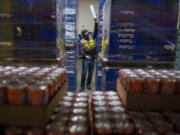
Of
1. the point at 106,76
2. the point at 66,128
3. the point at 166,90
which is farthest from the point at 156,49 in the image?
the point at 66,128

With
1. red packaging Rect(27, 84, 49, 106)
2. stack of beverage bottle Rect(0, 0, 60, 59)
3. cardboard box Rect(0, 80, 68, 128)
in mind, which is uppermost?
stack of beverage bottle Rect(0, 0, 60, 59)

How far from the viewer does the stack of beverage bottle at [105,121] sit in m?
1.42

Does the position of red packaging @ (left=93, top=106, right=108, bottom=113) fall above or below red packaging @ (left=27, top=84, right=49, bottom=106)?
Result: below

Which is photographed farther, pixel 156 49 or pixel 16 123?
pixel 156 49

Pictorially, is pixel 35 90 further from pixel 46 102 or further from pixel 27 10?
pixel 27 10

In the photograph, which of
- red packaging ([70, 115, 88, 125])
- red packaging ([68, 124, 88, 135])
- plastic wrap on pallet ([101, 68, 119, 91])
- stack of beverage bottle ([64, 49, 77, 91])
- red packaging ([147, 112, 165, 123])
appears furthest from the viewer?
stack of beverage bottle ([64, 49, 77, 91])

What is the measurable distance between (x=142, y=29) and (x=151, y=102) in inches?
67.7

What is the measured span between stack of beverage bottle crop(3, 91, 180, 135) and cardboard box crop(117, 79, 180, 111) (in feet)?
0.16

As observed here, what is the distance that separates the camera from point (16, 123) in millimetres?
1421

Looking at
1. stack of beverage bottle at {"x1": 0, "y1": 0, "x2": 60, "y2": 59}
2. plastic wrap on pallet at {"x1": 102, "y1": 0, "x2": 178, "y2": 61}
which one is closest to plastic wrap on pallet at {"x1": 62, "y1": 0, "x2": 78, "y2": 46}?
stack of beverage bottle at {"x1": 0, "y1": 0, "x2": 60, "y2": 59}

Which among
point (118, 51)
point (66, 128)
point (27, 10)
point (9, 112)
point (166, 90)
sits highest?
point (27, 10)

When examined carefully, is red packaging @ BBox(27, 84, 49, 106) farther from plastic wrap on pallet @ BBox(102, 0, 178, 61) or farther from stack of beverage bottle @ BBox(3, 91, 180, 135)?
plastic wrap on pallet @ BBox(102, 0, 178, 61)

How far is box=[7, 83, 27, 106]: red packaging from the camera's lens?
1397 millimetres

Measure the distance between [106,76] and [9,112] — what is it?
7.25ft
